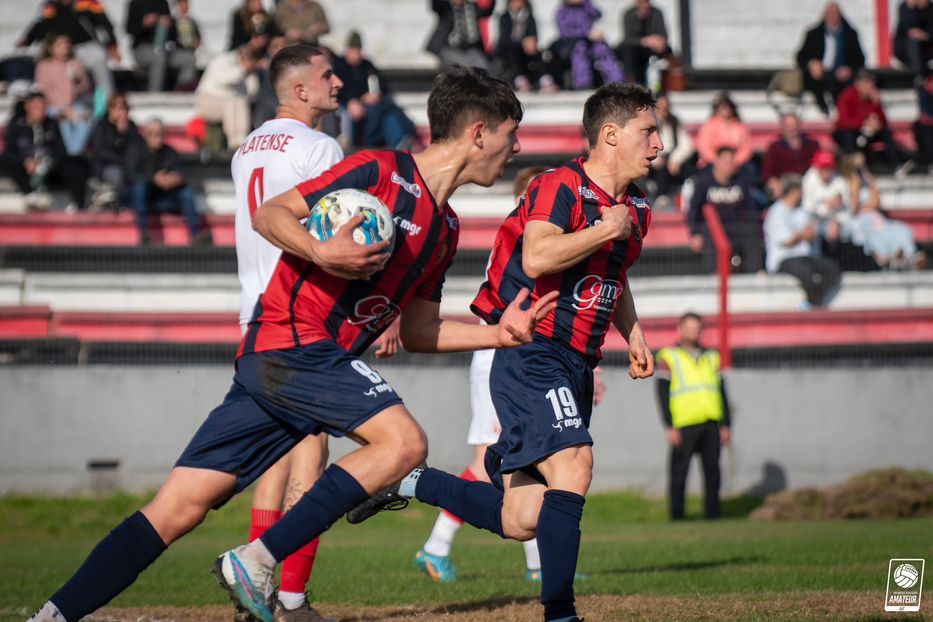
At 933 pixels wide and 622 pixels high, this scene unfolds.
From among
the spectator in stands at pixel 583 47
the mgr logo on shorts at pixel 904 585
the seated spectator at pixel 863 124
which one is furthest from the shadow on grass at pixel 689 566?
the spectator in stands at pixel 583 47

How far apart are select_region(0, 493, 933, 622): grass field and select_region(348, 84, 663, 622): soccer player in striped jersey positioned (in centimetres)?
77

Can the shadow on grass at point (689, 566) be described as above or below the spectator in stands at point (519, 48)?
below

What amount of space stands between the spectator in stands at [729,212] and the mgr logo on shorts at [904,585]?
26.6ft

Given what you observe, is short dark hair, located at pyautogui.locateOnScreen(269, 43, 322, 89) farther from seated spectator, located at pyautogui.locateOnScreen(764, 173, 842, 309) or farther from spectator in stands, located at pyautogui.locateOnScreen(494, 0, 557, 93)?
spectator in stands, located at pyautogui.locateOnScreen(494, 0, 557, 93)

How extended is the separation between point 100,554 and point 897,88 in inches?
823

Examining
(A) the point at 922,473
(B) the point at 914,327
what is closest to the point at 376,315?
(A) the point at 922,473

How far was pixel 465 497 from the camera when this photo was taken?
6.78 metres

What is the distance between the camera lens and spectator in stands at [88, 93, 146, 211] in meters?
18.7

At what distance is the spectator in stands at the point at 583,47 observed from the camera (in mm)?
21734

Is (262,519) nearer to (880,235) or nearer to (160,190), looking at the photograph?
(160,190)

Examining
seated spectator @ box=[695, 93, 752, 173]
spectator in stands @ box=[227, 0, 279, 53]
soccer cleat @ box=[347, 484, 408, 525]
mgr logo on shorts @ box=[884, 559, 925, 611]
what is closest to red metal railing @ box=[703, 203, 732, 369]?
seated spectator @ box=[695, 93, 752, 173]

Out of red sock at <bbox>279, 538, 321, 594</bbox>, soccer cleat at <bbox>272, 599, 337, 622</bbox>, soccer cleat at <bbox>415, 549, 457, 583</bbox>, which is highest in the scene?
red sock at <bbox>279, 538, 321, 594</bbox>

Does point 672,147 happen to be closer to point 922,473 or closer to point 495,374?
point 922,473

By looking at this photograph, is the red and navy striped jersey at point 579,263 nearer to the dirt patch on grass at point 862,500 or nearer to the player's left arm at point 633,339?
the player's left arm at point 633,339
